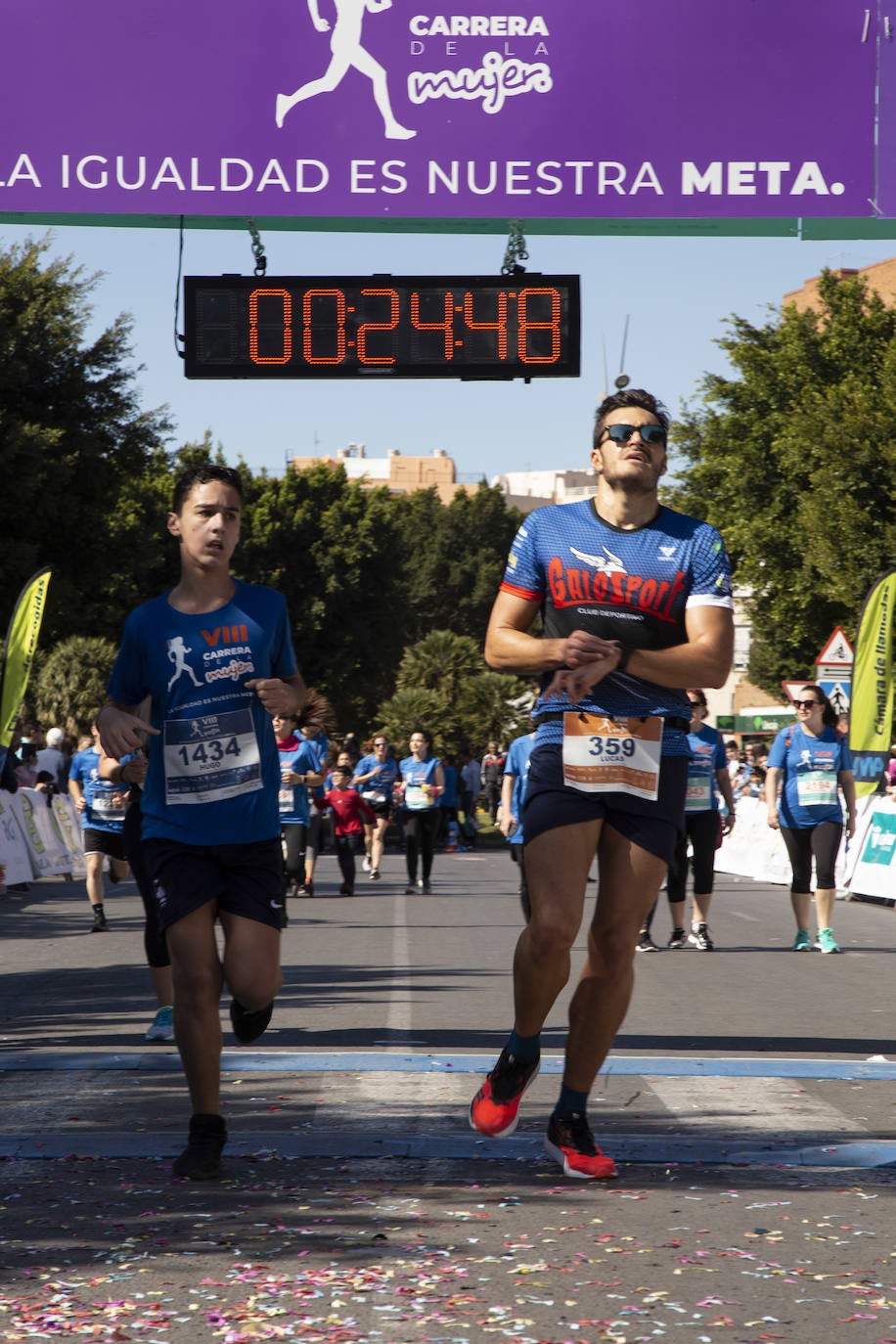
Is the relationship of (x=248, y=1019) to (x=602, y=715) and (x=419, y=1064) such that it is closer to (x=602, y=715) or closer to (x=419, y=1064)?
(x=602, y=715)

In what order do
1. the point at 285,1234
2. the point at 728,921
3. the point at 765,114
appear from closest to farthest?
the point at 285,1234, the point at 765,114, the point at 728,921

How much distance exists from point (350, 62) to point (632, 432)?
484 cm

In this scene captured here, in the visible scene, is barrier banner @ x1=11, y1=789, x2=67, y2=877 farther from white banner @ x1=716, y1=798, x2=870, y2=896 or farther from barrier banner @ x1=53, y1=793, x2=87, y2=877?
white banner @ x1=716, y1=798, x2=870, y2=896

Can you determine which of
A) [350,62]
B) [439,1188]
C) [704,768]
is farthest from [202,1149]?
[704,768]

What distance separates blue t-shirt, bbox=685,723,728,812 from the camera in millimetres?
14156

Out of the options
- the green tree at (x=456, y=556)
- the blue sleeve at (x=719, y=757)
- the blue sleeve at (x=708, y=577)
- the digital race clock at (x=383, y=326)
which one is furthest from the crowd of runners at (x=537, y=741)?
the green tree at (x=456, y=556)

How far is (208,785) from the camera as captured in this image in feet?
18.1

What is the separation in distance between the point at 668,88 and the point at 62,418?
28004mm

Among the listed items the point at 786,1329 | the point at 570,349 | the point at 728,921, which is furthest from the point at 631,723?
the point at 728,921

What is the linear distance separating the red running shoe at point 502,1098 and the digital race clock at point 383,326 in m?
5.49

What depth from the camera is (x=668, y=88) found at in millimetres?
9820

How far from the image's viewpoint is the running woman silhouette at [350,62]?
31.2 feet

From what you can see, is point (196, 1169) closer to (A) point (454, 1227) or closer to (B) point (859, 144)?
(A) point (454, 1227)

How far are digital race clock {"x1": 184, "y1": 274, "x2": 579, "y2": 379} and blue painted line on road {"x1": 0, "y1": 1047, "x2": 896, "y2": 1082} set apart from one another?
3866mm
